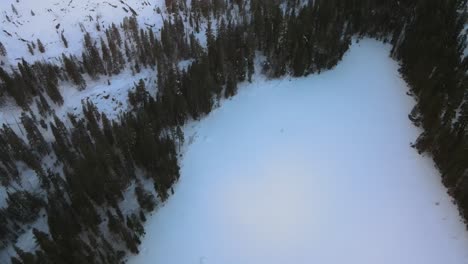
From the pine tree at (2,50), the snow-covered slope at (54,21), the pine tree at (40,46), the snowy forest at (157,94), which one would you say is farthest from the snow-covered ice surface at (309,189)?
the pine tree at (2,50)

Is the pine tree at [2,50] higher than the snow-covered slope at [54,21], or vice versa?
the snow-covered slope at [54,21]

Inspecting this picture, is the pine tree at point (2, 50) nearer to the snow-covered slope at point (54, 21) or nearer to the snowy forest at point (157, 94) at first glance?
the snowy forest at point (157, 94)

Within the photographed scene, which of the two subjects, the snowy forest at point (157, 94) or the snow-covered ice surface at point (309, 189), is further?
the snowy forest at point (157, 94)

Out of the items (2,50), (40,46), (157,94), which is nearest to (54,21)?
(40,46)

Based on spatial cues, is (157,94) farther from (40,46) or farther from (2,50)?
(2,50)

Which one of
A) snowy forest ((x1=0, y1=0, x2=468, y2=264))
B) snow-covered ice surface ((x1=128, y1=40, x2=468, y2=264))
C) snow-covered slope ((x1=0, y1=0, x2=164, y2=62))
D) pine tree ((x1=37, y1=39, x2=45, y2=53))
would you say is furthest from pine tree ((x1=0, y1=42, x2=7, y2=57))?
snow-covered ice surface ((x1=128, y1=40, x2=468, y2=264))

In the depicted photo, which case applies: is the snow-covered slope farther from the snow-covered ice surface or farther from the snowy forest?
the snow-covered ice surface

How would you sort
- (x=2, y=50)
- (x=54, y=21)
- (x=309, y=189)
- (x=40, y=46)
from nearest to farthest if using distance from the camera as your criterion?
(x=309, y=189) < (x=2, y=50) < (x=40, y=46) < (x=54, y=21)

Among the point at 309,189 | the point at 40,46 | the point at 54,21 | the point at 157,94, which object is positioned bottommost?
the point at 309,189
